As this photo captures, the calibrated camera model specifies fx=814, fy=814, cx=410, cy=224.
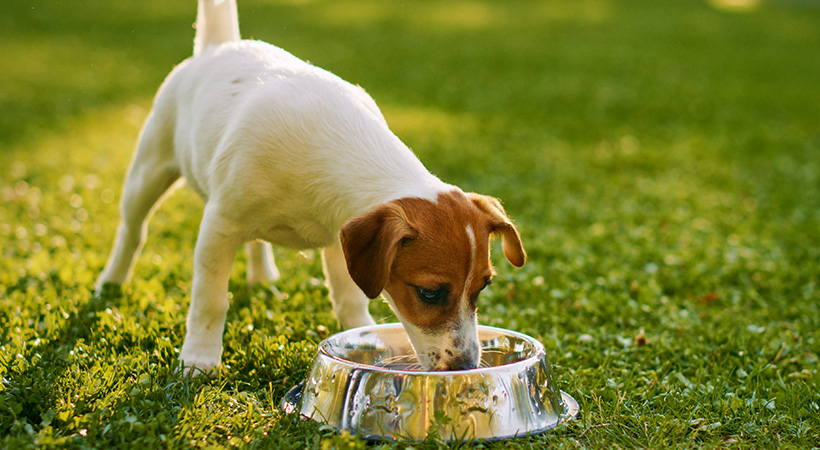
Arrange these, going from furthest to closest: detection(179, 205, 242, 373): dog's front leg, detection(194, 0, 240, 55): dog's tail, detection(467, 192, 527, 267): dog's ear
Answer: detection(194, 0, 240, 55): dog's tail
detection(179, 205, 242, 373): dog's front leg
detection(467, 192, 527, 267): dog's ear

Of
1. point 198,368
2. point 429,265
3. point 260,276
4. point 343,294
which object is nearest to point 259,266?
point 260,276

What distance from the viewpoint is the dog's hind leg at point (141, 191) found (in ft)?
17.1

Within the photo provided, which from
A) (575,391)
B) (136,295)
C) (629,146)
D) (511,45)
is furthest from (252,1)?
(575,391)

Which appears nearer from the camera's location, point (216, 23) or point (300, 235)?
point (300, 235)

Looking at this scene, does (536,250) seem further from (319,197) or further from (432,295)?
(432,295)

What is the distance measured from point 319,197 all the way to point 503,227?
3.03ft

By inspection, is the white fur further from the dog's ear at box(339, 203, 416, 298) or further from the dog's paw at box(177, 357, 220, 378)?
the dog's ear at box(339, 203, 416, 298)

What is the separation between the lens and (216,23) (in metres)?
5.44

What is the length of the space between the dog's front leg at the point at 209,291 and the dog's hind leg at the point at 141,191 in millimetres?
1089

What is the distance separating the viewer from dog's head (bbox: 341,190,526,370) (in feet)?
11.6

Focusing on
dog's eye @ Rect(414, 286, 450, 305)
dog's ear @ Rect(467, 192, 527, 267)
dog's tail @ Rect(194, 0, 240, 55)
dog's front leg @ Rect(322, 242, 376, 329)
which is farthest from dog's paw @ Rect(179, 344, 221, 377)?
dog's tail @ Rect(194, 0, 240, 55)

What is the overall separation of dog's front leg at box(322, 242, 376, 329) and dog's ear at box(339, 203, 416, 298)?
125cm

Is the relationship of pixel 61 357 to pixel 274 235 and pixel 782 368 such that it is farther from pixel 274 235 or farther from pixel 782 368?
pixel 782 368

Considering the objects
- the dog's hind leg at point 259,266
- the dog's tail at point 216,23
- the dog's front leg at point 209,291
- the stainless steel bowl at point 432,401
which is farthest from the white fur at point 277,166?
the dog's hind leg at point 259,266
